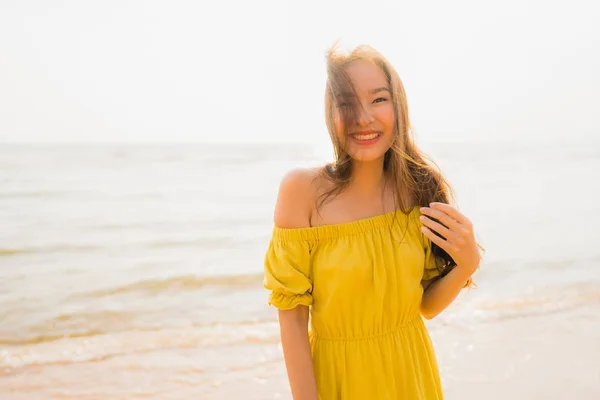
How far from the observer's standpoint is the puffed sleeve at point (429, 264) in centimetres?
219

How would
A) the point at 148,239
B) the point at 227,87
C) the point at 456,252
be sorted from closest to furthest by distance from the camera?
the point at 456,252, the point at 148,239, the point at 227,87

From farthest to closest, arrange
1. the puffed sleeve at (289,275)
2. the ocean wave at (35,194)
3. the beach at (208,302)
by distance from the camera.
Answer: the ocean wave at (35,194)
the beach at (208,302)
the puffed sleeve at (289,275)

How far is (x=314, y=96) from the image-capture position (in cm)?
225

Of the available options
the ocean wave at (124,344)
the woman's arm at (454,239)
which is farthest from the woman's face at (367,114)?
the ocean wave at (124,344)

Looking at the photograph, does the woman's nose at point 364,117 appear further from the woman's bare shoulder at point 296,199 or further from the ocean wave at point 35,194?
the ocean wave at point 35,194

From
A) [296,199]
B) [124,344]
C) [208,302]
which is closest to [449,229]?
[296,199]

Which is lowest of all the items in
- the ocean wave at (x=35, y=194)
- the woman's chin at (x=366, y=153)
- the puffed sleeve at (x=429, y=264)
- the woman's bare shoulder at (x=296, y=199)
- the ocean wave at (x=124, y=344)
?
the ocean wave at (x=35, y=194)

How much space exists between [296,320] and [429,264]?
59cm

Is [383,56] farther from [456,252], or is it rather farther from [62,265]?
[62,265]

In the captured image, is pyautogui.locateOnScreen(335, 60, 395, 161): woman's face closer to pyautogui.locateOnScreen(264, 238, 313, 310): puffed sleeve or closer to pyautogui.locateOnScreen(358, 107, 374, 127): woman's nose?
pyautogui.locateOnScreen(358, 107, 374, 127): woman's nose

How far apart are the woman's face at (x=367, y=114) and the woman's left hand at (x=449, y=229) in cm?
30

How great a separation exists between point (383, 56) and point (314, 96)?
0.32 metres

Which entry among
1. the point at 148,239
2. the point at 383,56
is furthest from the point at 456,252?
the point at 148,239

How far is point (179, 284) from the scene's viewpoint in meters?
8.67
